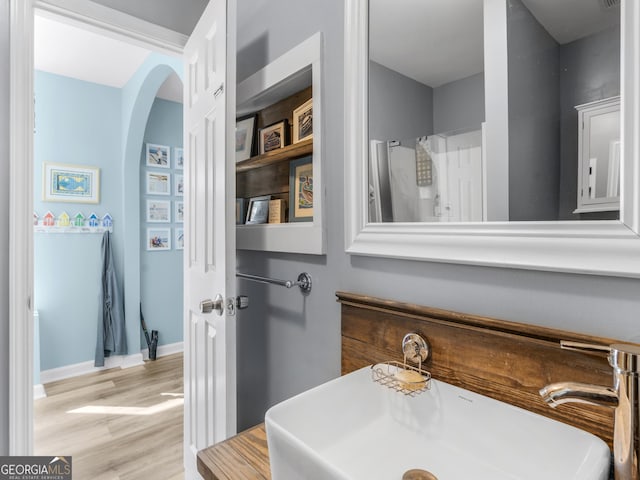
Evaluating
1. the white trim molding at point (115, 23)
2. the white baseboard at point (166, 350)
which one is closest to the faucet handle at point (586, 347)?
the white trim molding at point (115, 23)

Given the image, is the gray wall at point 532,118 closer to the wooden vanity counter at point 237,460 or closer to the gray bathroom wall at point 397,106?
the gray bathroom wall at point 397,106

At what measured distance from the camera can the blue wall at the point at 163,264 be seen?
3432mm

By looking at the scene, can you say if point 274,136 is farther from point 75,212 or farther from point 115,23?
point 75,212

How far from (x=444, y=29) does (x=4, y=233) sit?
175 cm

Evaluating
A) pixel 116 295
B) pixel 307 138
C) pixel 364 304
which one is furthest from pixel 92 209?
pixel 364 304

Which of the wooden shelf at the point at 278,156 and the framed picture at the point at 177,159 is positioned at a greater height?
the framed picture at the point at 177,159

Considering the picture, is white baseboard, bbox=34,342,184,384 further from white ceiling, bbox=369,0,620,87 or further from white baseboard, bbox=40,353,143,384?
white ceiling, bbox=369,0,620,87

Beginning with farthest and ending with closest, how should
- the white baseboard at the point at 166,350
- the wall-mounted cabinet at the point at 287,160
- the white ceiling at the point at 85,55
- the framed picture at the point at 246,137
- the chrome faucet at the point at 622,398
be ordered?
the white baseboard at the point at 166,350, the white ceiling at the point at 85,55, the framed picture at the point at 246,137, the wall-mounted cabinet at the point at 287,160, the chrome faucet at the point at 622,398

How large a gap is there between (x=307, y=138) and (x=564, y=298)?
0.92 metres

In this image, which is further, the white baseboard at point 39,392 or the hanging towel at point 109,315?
the hanging towel at point 109,315

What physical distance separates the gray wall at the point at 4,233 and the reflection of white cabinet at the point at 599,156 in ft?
6.25

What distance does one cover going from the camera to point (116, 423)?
2.26m

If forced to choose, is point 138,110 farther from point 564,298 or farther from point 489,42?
point 564,298

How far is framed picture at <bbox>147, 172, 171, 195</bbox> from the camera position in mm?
3448
